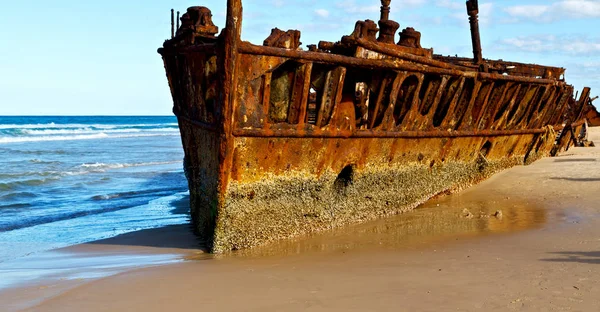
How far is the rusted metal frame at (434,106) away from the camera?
827 cm

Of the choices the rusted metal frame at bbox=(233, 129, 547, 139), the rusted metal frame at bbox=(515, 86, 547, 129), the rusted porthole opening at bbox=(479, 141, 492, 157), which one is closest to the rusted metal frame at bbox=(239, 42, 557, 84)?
the rusted metal frame at bbox=(233, 129, 547, 139)

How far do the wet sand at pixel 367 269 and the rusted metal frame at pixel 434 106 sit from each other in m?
1.13

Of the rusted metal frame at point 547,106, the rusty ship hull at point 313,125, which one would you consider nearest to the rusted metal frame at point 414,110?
the rusty ship hull at point 313,125

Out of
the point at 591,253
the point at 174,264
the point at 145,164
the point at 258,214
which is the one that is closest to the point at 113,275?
the point at 174,264

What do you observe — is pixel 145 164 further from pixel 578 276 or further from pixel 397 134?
pixel 578 276

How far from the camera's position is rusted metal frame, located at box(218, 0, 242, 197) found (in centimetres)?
572

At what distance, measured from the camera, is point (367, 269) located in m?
5.36

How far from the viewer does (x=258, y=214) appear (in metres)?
6.37

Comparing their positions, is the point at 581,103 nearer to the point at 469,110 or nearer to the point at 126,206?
the point at 469,110

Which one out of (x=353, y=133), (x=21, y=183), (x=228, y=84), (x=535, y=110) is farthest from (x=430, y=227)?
(x=21, y=183)

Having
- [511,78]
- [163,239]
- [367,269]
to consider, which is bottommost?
[163,239]

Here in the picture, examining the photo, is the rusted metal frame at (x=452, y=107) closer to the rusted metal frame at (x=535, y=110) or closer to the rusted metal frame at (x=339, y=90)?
the rusted metal frame at (x=339, y=90)

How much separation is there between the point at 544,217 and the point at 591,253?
2.06 metres

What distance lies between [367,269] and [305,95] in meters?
1.92
